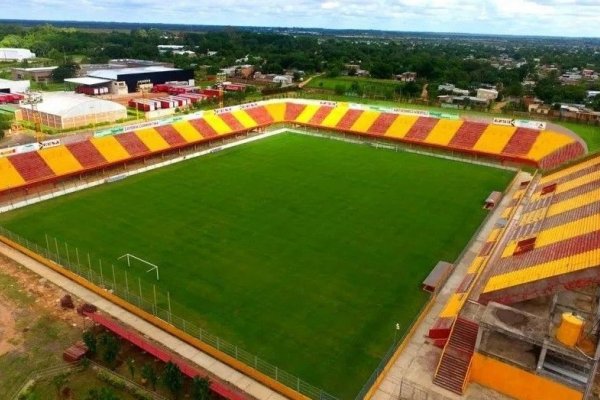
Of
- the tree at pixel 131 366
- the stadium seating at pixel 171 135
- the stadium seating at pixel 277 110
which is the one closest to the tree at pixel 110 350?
the tree at pixel 131 366

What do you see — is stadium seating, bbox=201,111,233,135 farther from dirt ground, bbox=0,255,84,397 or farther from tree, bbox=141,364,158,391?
tree, bbox=141,364,158,391

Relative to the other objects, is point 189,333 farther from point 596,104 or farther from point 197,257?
point 596,104

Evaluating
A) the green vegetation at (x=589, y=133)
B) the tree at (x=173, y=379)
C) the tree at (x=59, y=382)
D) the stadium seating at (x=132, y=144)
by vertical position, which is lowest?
the tree at (x=59, y=382)

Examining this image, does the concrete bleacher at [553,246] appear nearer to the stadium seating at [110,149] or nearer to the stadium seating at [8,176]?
the stadium seating at [110,149]

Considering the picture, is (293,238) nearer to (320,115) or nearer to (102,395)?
(102,395)

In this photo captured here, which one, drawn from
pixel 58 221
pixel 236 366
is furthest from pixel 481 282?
pixel 58 221

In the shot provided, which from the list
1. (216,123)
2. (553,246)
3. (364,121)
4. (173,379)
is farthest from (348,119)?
(173,379)
